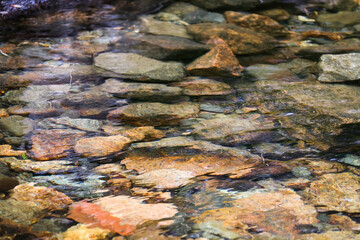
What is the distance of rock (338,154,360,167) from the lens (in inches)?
78.7

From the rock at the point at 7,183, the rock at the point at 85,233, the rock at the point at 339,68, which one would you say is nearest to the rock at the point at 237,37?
the rock at the point at 339,68

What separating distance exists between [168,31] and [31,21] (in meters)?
1.47

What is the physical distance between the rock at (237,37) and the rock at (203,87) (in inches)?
26.4

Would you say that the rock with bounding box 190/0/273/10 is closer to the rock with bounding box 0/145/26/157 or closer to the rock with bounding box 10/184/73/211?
the rock with bounding box 0/145/26/157

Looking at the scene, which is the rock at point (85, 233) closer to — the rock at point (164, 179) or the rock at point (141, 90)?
the rock at point (164, 179)

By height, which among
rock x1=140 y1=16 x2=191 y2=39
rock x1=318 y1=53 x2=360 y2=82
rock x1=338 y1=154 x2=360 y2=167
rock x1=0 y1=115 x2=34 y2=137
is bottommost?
rock x1=338 y1=154 x2=360 y2=167

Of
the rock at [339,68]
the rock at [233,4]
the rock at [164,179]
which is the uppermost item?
the rock at [233,4]

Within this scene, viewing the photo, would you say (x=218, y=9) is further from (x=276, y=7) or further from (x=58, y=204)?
(x=58, y=204)

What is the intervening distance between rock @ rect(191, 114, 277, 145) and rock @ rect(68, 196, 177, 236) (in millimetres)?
742

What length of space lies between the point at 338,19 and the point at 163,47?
2277mm

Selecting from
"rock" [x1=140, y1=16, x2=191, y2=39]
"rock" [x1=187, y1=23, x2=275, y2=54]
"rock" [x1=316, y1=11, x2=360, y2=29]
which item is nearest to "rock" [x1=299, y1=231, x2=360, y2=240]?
"rock" [x1=187, y1=23, x2=275, y2=54]

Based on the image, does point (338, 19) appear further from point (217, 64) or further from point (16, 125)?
point (16, 125)

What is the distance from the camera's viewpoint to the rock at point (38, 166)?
190 centimetres

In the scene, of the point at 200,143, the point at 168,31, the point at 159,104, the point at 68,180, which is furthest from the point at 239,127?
the point at 168,31
